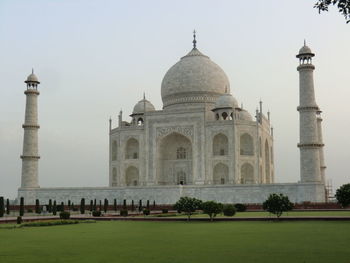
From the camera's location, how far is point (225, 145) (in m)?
31.7

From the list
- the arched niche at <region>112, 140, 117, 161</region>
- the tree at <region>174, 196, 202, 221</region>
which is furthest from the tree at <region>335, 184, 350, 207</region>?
the arched niche at <region>112, 140, 117, 161</region>

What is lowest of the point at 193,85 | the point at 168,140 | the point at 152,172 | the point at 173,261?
the point at 173,261

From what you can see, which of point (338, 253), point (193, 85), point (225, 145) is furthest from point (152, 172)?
point (338, 253)

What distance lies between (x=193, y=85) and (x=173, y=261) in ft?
95.0

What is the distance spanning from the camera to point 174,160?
3306cm

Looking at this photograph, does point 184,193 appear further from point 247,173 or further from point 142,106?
point 142,106

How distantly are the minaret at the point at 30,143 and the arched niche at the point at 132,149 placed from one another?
20.2 feet

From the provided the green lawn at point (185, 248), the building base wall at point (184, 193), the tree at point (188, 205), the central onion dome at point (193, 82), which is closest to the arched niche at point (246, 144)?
the central onion dome at point (193, 82)

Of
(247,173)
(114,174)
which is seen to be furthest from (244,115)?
(114,174)

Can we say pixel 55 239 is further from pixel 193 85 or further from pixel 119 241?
pixel 193 85

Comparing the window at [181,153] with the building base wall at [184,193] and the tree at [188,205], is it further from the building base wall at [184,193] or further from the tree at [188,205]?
the tree at [188,205]

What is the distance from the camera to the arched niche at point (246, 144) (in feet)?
103

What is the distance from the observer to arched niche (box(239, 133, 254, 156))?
103ft

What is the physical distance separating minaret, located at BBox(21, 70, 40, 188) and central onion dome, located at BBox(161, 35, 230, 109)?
9.71 metres
